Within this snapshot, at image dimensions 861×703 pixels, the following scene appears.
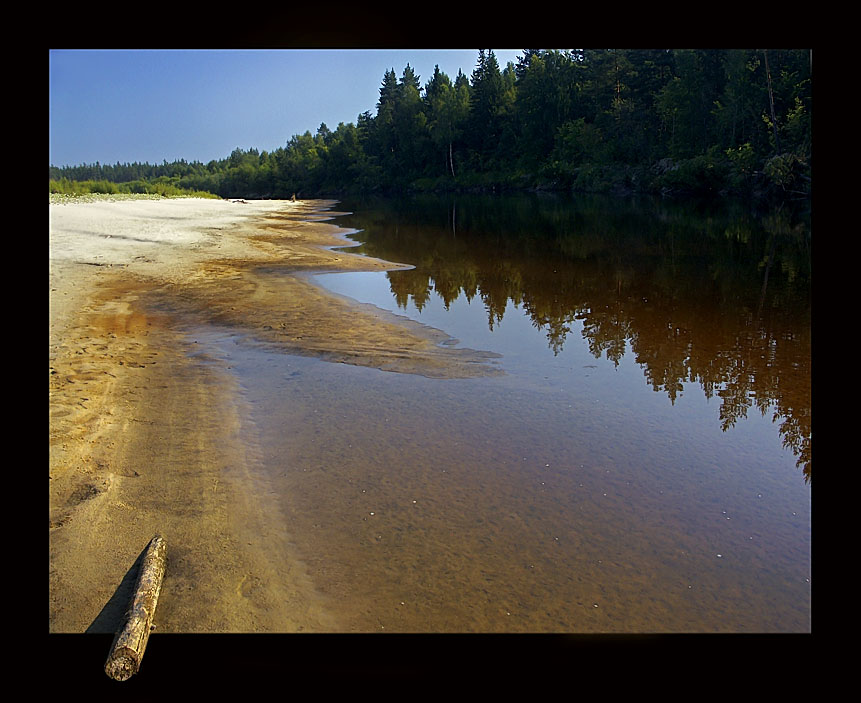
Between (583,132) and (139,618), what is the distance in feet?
189

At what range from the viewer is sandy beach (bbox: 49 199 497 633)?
3441mm

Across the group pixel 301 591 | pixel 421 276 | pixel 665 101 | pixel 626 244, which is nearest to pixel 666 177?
pixel 665 101

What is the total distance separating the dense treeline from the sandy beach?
21.6 meters

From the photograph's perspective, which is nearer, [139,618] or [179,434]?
[139,618]

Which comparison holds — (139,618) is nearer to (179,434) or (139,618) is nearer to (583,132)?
(179,434)

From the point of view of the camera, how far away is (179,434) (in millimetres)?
5316
